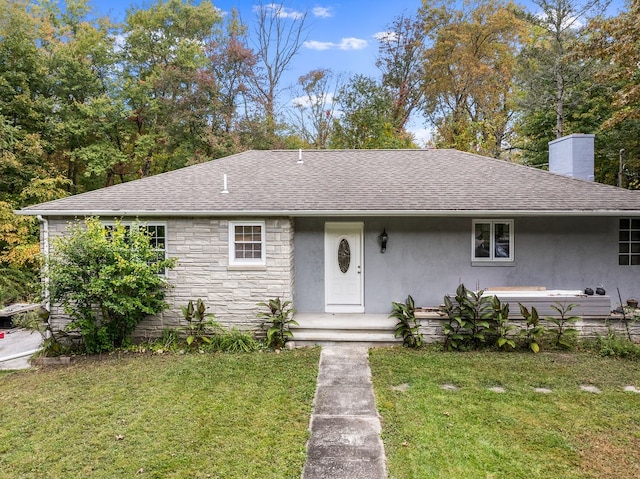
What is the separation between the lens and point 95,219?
7.12m

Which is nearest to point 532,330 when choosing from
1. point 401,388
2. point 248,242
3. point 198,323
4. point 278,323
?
point 401,388

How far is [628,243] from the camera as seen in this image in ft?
26.8

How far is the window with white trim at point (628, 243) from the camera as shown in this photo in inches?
321

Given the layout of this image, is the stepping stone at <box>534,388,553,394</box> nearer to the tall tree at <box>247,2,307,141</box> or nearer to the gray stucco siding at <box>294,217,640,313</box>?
the gray stucco siding at <box>294,217,640,313</box>

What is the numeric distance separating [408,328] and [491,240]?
2842 mm

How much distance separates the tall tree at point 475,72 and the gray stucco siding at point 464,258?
465 inches

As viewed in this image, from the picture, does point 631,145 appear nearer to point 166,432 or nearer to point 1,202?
point 166,432

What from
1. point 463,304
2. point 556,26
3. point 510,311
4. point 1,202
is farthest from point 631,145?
point 1,202

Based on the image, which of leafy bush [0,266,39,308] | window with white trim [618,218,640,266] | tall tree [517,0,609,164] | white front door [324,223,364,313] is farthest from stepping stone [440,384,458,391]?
tall tree [517,0,609,164]

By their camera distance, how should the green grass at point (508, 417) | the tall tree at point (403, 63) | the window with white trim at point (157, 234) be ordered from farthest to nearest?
the tall tree at point (403, 63) → the window with white trim at point (157, 234) → the green grass at point (508, 417)

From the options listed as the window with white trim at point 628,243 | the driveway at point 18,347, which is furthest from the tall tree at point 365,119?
the driveway at point 18,347

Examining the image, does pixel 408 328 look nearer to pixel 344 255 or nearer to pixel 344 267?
pixel 344 267

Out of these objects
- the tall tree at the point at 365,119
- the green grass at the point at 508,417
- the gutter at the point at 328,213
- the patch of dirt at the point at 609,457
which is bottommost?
the patch of dirt at the point at 609,457

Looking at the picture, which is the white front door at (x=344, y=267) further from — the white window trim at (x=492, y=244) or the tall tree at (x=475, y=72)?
the tall tree at (x=475, y=72)
